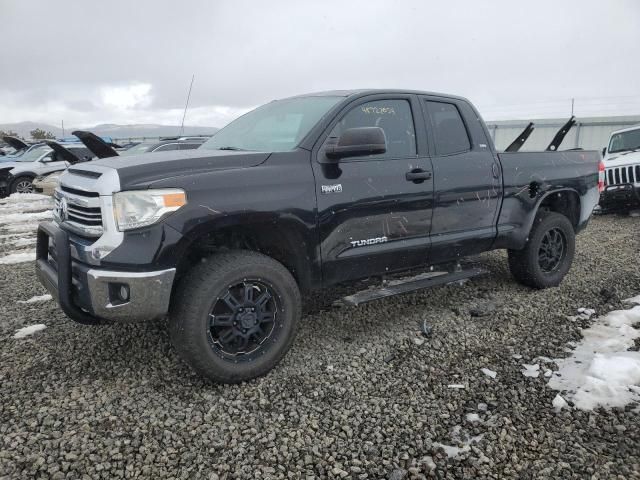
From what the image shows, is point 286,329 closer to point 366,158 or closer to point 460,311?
point 366,158

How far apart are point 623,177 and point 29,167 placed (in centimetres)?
1432

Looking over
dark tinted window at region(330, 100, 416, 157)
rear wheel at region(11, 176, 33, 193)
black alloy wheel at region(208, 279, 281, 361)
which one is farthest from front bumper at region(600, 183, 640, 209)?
rear wheel at region(11, 176, 33, 193)

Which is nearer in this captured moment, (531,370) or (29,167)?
(531,370)

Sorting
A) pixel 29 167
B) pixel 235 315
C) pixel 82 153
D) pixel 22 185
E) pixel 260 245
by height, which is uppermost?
pixel 82 153

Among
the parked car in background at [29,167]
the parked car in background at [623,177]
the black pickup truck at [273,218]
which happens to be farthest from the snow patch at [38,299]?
the parked car in background at [623,177]

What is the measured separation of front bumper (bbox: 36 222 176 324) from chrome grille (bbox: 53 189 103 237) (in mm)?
119

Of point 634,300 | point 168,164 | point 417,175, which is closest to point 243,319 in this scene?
point 168,164

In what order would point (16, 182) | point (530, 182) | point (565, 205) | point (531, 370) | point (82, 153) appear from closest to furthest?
point (531, 370) < point (530, 182) < point (565, 205) < point (16, 182) < point (82, 153)

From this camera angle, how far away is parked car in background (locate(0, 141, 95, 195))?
1319 centimetres

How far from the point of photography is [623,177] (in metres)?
9.46

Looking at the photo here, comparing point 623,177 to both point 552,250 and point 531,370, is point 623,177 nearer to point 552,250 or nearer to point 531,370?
point 552,250

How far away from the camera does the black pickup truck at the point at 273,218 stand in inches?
111

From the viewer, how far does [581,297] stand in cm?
477

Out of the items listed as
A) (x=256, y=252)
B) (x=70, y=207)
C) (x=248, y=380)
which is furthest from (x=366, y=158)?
(x=70, y=207)
